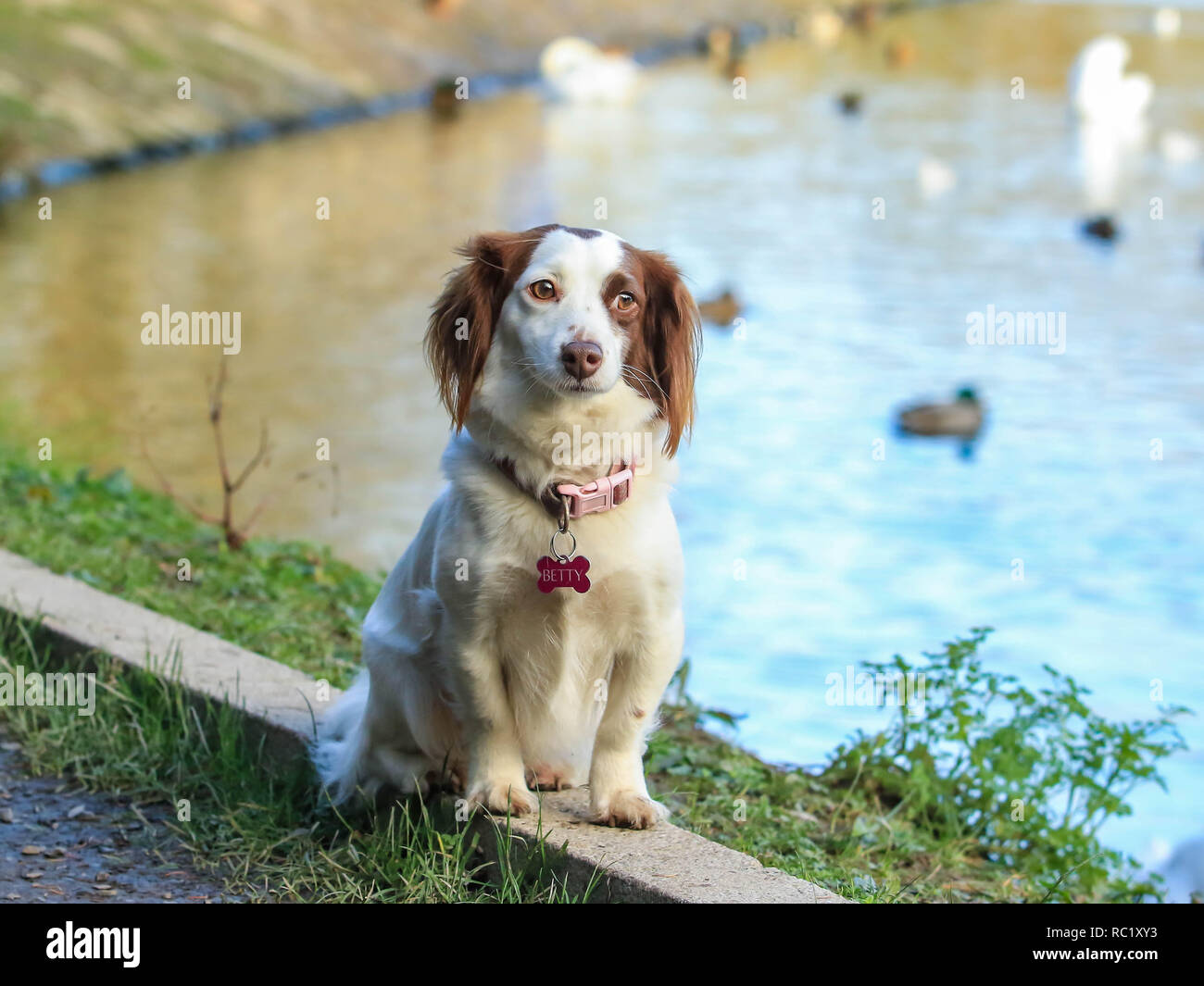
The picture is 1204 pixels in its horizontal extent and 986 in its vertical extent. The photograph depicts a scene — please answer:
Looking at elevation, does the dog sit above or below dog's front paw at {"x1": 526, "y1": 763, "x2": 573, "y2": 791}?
above

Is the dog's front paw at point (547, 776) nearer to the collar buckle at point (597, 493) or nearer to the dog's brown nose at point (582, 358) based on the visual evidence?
the collar buckle at point (597, 493)

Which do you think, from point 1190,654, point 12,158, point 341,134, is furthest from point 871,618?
point 341,134

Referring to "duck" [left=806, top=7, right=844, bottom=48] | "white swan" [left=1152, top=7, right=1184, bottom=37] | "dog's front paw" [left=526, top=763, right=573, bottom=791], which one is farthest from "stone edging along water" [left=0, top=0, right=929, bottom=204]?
"dog's front paw" [left=526, top=763, right=573, bottom=791]

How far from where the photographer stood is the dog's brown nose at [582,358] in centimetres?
359

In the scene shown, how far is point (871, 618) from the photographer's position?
28.0 ft

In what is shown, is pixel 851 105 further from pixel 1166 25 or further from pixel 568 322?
pixel 568 322

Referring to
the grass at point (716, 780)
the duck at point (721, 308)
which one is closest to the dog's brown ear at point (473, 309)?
the grass at point (716, 780)

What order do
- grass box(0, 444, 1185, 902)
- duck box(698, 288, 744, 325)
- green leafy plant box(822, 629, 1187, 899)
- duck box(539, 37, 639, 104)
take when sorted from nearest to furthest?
grass box(0, 444, 1185, 902) < green leafy plant box(822, 629, 1187, 899) < duck box(698, 288, 744, 325) < duck box(539, 37, 639, 104)

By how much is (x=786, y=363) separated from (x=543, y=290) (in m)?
9.85

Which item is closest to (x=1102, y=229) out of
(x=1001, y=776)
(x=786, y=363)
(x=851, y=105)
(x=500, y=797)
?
(x=786, y=363)

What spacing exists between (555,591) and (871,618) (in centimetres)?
496

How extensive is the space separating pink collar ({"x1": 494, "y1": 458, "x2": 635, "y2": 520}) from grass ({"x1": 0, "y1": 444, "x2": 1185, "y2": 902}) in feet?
2.81

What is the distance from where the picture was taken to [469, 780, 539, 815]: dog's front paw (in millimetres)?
4020

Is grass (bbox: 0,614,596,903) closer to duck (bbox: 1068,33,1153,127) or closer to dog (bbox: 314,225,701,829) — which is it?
dog (bbox: 314,225,701,829)
